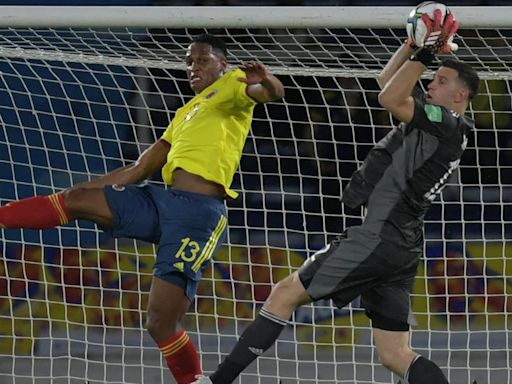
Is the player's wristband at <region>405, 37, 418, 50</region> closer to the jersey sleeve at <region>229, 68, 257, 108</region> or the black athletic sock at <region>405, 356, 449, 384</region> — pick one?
the jersey sleeve at <region>229, 68, 257, 108</region>

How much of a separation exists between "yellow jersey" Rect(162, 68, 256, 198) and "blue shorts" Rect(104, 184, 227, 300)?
0.13 metres

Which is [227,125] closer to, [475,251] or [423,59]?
[423,59]

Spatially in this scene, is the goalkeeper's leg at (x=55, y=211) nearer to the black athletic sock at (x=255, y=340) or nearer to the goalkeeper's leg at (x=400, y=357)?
the black athletic sock at (x=255, y=340)

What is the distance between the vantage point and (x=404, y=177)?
4914 millimetres

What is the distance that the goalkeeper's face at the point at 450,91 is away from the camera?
4.91 metres

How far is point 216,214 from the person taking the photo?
5254 millimetres

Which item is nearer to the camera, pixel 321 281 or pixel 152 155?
pixel 321 281

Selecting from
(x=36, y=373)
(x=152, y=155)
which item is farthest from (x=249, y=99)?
(x=36, y=373)

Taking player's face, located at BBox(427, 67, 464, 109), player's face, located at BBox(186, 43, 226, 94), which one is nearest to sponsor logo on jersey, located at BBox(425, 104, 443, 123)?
player's face, located at BBox(427, 67, 464, 109)

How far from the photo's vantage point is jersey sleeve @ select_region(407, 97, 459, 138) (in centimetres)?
470

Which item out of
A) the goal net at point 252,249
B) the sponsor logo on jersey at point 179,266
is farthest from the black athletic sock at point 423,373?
the goal net at point 252,249

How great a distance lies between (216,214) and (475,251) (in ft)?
A: 10.6

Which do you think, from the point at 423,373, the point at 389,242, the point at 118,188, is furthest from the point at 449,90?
the point at 118,188

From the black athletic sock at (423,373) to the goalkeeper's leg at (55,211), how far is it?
1.33 meters
